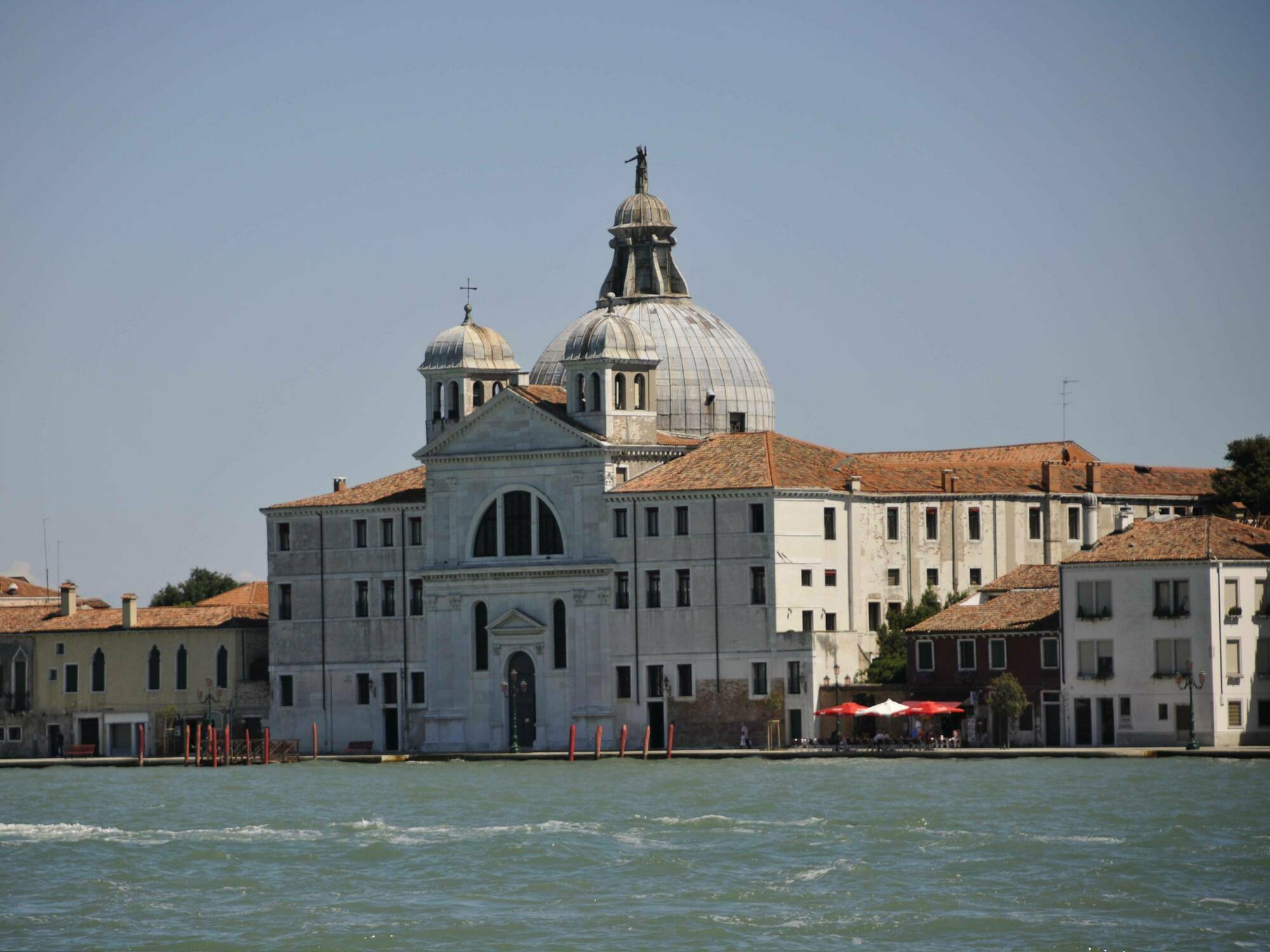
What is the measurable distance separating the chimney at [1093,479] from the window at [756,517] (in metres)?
11.2

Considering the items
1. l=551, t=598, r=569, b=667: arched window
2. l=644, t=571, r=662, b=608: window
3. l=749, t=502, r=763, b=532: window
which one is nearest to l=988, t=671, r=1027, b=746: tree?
l=749, t=502, r=763, b=532: window

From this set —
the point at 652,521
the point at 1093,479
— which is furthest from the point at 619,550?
the point at 1093,479

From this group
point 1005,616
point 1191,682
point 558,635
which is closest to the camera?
point 1191,682

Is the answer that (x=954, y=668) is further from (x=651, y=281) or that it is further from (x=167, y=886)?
(x=167, y=886)

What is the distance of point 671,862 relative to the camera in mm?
49594

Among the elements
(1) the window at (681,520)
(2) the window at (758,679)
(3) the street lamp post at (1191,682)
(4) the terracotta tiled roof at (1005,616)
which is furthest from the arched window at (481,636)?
(3) the street lamp post at (1191,682)

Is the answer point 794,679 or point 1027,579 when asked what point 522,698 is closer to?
point 794,679

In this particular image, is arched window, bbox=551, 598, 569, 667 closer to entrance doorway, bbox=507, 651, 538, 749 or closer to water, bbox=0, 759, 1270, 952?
entrance doorway, bbox=507, 651, 538, 749

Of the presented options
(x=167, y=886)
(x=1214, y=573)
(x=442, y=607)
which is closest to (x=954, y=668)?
(x=1214, y=573)

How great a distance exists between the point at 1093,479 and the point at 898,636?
858 centimetres

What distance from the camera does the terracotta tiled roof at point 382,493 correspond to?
86.2 m

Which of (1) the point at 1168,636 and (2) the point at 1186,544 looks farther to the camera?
(2) the point at 1186,544

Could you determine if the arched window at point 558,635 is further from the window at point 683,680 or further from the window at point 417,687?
the window at point 417,687

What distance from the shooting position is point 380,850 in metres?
52.6
